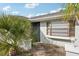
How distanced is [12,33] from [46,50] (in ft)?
1.58

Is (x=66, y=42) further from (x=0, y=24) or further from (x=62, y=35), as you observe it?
(x=0, y=24)

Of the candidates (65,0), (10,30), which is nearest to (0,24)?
(10,30)

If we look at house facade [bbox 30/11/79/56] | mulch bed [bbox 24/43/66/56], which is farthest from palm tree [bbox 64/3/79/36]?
mulch bed [bbox 24/43/66/56]

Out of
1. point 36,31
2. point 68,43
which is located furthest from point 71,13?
point 36,31

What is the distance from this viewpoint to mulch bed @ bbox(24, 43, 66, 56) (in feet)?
6.24

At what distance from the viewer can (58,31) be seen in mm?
1915

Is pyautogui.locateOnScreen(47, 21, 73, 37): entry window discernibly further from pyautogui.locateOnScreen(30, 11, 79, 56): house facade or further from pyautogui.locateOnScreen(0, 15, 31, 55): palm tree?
pyautogui.locateOnScreen(0, 15, 31, 55): palm tree

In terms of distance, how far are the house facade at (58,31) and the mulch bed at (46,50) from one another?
0.05 m

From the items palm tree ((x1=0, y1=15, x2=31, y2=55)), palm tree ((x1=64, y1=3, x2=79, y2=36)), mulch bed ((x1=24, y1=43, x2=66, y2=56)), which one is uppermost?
palm tree ((x1=64, y1=3, x2=79, y2=36))

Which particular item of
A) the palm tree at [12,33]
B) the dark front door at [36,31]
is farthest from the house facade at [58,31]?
the palm tree at [12,33]

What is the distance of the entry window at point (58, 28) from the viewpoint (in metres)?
1.88

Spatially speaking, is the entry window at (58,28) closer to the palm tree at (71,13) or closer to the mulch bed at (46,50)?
the palm tree at (71,13)

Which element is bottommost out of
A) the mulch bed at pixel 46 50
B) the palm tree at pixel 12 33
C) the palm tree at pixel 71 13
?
the mulch bed at pixel 46 50

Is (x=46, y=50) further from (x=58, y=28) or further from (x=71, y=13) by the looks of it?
(x=71, y=13)
